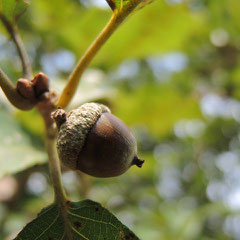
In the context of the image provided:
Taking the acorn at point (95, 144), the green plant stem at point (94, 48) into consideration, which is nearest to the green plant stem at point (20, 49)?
the green plant stem at point (94, 48)

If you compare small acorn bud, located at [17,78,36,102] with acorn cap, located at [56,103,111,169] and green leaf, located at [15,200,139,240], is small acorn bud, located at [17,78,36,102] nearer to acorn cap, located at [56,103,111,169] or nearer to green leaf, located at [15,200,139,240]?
acorn cap, located at [56,103,111,169]

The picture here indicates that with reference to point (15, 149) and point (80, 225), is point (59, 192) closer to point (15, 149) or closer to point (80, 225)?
point (80, 225)

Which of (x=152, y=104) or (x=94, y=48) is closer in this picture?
(x=94, y=48)

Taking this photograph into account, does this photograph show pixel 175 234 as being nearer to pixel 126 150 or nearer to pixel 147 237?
pixel 147 237

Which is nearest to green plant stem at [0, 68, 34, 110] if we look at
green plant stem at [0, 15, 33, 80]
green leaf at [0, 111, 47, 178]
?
green plant stem at [0, 15, 33, 80]

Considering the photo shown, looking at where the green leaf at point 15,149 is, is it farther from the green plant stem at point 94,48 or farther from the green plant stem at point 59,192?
the green plant stem at point 94,48

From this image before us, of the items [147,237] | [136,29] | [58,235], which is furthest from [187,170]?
[58,235]

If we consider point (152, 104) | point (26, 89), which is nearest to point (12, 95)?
point (26, 89)

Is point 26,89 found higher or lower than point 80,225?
higher
